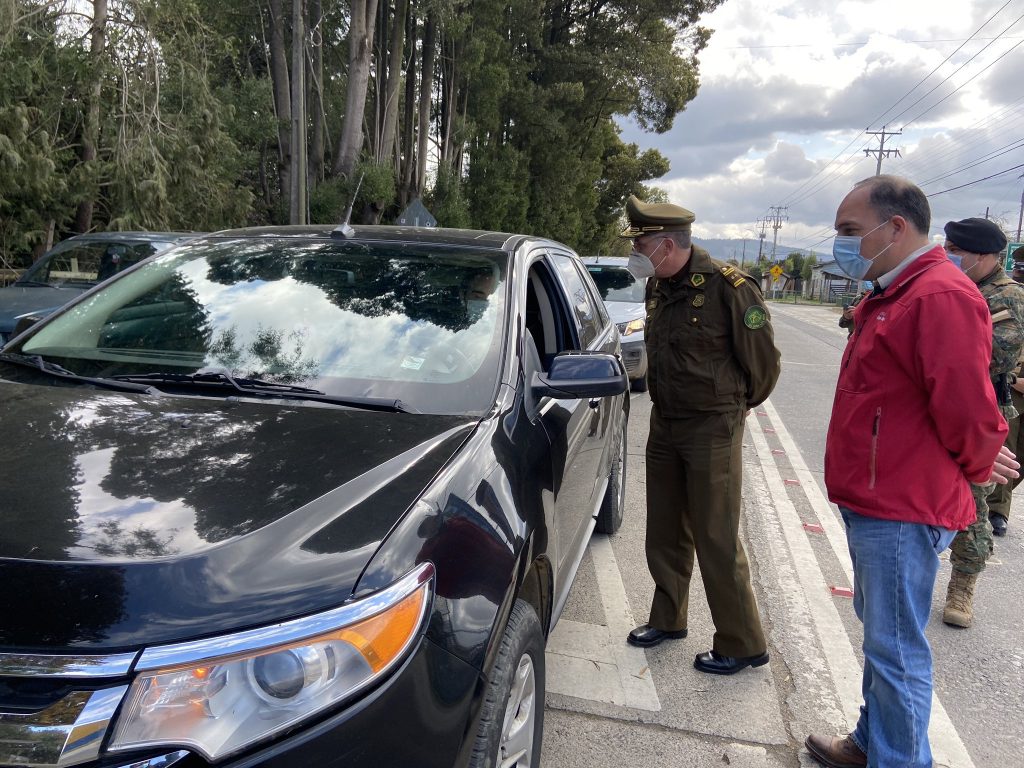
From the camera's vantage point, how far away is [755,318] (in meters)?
3.06

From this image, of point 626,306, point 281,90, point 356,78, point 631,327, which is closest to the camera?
point 631,327

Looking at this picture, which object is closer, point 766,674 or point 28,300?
point 766,674

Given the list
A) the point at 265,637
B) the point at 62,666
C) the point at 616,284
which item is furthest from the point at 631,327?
the point at 62,666

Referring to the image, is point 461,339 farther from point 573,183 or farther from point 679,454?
point 573,183

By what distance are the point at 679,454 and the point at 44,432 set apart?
7.54ft

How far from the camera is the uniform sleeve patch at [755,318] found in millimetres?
3066

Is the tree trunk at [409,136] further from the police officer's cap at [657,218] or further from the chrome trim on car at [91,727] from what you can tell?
the chrome trim on car at [91,727]

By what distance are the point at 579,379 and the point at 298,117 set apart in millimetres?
13008

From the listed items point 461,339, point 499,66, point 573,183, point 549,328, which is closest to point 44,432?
point 461,339

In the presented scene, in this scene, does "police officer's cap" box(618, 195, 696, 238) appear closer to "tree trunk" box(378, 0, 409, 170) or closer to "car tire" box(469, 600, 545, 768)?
"car tire" box(469, 600, 545, 768)

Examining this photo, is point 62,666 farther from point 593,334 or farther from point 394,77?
point 394,77

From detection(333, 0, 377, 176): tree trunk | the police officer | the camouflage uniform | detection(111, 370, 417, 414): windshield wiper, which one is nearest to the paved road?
the police officer

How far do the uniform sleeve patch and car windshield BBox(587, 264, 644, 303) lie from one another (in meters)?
7.84

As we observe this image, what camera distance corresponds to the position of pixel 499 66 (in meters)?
22.6
